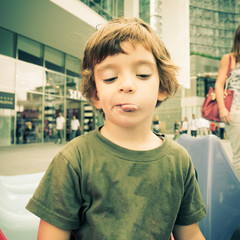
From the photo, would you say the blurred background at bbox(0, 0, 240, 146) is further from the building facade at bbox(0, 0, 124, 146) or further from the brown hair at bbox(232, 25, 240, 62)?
the brown hair at bbox(232, 25, 240, 62)

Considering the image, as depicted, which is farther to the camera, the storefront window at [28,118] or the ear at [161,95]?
the storefront window at [28,118]

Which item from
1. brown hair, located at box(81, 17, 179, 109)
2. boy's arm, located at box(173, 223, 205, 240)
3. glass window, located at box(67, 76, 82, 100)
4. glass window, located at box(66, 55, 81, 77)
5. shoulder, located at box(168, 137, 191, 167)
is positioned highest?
glass window, located at box(66, 55, 81, 77)

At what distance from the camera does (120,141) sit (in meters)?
0.81

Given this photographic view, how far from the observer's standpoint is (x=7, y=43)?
344 inches

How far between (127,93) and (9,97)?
921cm

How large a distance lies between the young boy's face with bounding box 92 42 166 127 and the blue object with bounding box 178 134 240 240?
648 mm

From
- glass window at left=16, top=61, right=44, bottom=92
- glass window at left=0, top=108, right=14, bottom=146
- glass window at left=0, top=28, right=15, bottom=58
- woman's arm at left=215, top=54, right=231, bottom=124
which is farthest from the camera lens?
glass window at left=16, top=61, right=44, bottom=92

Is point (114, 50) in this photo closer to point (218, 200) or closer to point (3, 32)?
point (218, 200)

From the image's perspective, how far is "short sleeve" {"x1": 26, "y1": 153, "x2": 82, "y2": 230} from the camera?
0.69 metres

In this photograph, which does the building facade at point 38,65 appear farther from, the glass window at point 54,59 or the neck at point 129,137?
the neck at point 129,137

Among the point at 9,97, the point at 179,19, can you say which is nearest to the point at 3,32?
the point at 9,97

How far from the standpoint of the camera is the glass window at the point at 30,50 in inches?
363

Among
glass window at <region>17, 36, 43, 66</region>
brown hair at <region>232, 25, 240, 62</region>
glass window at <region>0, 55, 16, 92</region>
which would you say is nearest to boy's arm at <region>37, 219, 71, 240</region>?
brown hair at <region>232, 25, 240, 62</region>

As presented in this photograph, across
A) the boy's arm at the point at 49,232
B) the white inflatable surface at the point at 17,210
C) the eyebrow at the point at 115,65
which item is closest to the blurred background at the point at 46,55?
the white inflatable surface at the point at 17,210
